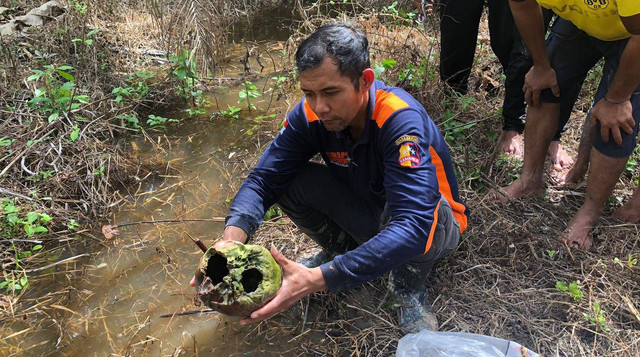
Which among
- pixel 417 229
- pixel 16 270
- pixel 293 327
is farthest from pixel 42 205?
pixel 417 229

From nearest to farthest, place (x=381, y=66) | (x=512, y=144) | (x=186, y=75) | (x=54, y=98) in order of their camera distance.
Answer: (x=512, y=144) → (x=381, y=66) → (x=54, y=98) → (x=186, y=75)

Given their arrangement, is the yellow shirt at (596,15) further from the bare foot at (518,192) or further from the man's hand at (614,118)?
the bare foot at (518,192)

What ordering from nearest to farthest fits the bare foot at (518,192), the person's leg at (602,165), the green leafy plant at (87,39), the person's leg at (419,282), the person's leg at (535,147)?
the person's leg at (419,282), the person's leg at (602,165), the person's leg at (535,147), the bare foot at (518,192), the green leafy plant at (87,39)

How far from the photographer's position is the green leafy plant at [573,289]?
6.30 feet

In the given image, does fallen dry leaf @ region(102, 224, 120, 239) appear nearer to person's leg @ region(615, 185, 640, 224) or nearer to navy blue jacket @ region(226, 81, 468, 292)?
navy blue jacket @ region(226, 81, 468, 292)

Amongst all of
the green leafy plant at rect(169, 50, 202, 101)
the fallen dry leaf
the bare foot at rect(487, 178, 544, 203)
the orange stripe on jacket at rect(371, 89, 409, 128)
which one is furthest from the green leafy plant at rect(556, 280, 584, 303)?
the green leafy plant at rect(169, 50, 202, 101)

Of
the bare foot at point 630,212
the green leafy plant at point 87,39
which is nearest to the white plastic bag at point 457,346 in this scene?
the bare foot at point 630,212

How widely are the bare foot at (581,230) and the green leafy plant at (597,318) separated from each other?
392 millimetres

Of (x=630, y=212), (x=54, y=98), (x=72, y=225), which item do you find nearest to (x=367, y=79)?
(x=630, y=212)

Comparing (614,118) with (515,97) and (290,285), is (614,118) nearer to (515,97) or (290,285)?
(515,97)

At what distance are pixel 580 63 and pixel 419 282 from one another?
4.47ft

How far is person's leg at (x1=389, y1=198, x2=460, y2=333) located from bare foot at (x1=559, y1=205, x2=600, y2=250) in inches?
27.2

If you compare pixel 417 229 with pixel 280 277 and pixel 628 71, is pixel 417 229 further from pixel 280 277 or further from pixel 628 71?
pixel 628 71

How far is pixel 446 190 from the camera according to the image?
1832 mm
